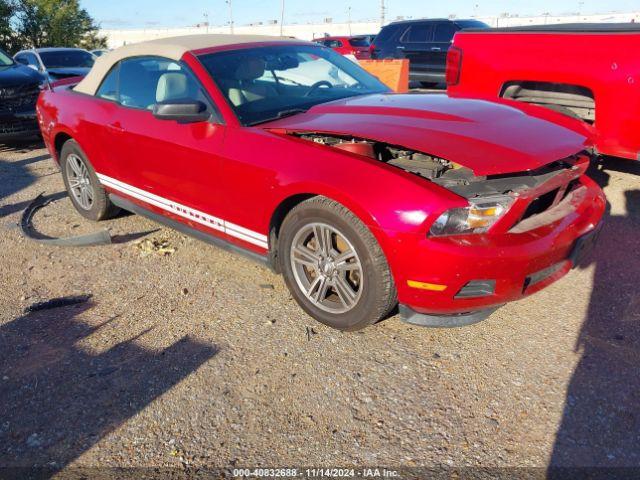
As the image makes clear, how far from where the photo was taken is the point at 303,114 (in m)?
3.62


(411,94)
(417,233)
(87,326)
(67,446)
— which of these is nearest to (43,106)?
(87,326)

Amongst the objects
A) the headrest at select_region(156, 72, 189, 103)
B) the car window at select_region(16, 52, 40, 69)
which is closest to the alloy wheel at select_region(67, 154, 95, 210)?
the headrest at select_region(156, 72, 189, 103)

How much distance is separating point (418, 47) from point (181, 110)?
9613 mm

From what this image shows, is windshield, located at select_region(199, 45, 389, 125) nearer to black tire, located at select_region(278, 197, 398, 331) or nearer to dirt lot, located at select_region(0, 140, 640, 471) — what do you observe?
black tire, located at select_region(278, 197, 398, 331)

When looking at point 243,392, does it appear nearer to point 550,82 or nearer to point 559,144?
point 559,144

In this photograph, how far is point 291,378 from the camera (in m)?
2.89

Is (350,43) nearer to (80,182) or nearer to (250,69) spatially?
(80,182)

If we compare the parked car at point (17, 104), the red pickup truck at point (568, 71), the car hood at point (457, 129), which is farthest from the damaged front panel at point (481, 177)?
the parked car at point (17, 104)

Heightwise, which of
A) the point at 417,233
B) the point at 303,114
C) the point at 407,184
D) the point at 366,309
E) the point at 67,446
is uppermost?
the point at 303,114

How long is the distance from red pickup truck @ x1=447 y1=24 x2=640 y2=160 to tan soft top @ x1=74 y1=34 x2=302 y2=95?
173 cm

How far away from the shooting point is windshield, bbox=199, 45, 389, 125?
12.1 feet

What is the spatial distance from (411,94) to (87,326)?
9.09 ft

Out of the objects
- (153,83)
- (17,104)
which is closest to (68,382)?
(153,83)

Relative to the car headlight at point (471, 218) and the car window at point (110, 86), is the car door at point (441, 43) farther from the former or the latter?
the car headlight at point (471, 218)
